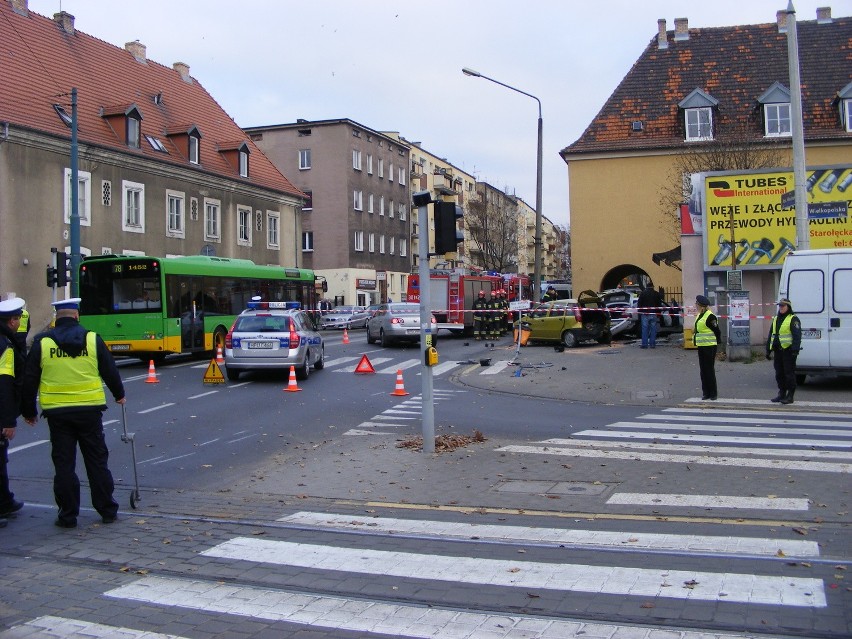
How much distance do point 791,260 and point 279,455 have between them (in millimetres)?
10656

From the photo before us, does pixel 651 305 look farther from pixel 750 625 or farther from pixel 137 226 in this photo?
pixel 137 226

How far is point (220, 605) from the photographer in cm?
539

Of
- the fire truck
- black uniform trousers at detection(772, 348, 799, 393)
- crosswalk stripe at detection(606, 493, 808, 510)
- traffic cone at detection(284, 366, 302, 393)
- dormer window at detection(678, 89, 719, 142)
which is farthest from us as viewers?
dormer window at detection(678, 89, 719, 142)

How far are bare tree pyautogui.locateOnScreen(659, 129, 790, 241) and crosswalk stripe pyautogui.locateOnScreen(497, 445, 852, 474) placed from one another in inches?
869

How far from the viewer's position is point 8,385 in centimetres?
746

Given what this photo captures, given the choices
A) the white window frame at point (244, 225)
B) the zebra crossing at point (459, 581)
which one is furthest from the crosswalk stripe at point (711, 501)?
the white window frame at point (244, 225)

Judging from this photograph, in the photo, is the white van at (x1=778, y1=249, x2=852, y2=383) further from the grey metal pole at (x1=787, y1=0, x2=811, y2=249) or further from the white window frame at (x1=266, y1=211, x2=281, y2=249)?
the white window frame at (x1=266, y1=211, x2=281, y2=249)

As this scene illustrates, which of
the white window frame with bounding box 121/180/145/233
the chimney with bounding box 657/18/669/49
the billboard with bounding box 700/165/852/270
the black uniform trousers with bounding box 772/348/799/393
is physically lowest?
the black uniform trousers with bounding box 772/348/799/393

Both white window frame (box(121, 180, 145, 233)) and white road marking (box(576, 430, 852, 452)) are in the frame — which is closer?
white road marking (box(576, 430, 852, 452))

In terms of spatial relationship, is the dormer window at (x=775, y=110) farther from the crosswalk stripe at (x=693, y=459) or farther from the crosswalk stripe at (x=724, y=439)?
the crosswalk stripe at (x=693, y=459)

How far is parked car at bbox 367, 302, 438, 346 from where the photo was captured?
29766 millimetres

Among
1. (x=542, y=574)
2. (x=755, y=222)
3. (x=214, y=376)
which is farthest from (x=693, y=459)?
(x=755, y=222)

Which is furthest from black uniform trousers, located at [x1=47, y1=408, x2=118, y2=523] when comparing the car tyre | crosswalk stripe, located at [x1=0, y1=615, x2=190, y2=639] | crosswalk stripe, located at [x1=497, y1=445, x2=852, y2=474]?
the car tyre

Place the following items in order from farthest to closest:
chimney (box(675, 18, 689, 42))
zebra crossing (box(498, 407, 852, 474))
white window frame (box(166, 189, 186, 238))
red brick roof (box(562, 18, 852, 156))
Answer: chimney (box(675, 18, 689, 42)) → white window frame (box(166, 189, 186, 238)) → red brick roof (box(562, 18, 852, 156)) → zebra crossing (box(498, 407, 852, 474))
